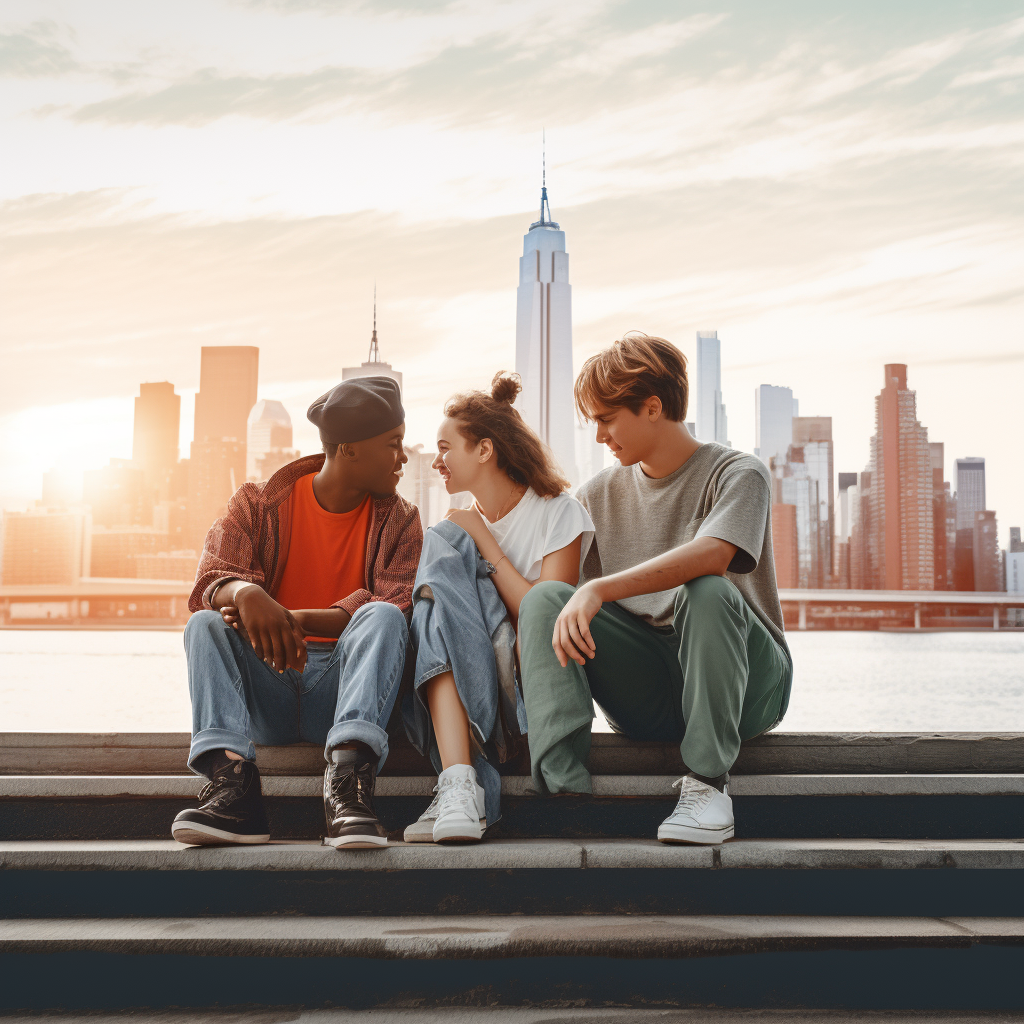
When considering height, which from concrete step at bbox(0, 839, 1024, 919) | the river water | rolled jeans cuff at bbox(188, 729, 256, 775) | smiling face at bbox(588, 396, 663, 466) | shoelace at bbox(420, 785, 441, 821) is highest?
smiling face at bbox(588, 396, 663, 466)

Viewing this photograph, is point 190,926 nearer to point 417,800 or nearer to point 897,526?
point 417,800

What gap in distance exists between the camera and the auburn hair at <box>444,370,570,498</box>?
201 cm

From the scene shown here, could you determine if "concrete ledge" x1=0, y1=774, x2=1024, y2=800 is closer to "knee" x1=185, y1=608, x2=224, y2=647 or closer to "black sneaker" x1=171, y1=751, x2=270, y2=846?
"black sneaker" x1=171, y1=751, x2=270, y2=846

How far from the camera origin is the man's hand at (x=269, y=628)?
163 cm

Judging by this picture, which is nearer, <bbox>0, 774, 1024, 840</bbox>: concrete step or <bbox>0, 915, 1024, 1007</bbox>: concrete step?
<bbox>0, 915, 1024, 1007</bbox>: concrete step

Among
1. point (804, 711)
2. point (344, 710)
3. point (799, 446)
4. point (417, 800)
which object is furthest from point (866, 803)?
point (799, 446)

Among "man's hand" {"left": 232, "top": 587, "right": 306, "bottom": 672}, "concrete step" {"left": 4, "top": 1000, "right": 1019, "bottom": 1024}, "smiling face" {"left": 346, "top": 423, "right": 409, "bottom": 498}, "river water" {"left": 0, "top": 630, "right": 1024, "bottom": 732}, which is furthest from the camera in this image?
"river water" {"left": 0, "top": 630, "right": 1024, "bottom": 732}

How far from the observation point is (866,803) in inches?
65.8

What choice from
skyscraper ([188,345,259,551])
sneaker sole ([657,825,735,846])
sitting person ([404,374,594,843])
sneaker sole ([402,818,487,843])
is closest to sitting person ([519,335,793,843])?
sneaker sole ([657,825,735,846])

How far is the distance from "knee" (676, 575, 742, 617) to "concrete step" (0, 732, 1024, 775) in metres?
0.36

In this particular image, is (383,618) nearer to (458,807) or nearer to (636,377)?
(458,807)

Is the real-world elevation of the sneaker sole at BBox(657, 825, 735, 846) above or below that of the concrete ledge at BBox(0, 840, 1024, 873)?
above

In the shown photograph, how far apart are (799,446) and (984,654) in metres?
30.3

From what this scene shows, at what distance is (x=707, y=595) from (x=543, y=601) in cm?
31
